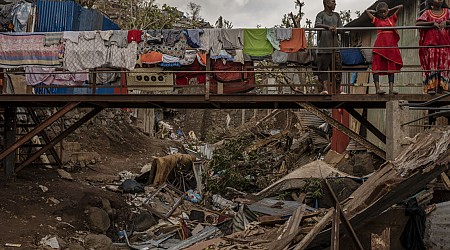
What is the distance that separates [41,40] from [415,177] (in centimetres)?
807

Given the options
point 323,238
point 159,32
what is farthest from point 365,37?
point 323,238

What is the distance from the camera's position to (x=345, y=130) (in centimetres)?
960

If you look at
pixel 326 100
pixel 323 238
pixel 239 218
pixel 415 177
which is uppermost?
pixel 326 100

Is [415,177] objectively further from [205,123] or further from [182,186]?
[205,123]

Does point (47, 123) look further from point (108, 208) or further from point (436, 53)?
point (436, 53)

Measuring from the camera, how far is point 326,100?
380 inches

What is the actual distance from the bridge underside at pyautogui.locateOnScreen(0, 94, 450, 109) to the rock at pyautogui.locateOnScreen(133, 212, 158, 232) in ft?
11.5

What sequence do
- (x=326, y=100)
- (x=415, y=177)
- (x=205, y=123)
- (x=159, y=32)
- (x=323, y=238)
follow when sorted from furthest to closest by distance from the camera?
(x=205, y=123) < (x=159, y=32) < (x=326, y=100) < (x=323, y=238) < (x=415, y=177)

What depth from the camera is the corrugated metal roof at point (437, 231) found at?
636cm

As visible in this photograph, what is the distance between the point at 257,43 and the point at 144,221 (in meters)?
5.89

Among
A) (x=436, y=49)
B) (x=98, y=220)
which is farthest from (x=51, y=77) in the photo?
(x=436, y=49)

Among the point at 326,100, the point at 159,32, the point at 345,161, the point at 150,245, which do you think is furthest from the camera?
the point at 345,161

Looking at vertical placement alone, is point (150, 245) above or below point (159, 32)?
below

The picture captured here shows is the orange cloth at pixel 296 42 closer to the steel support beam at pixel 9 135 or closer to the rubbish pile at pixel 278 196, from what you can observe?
the rubbish pile at pixel 278 196
